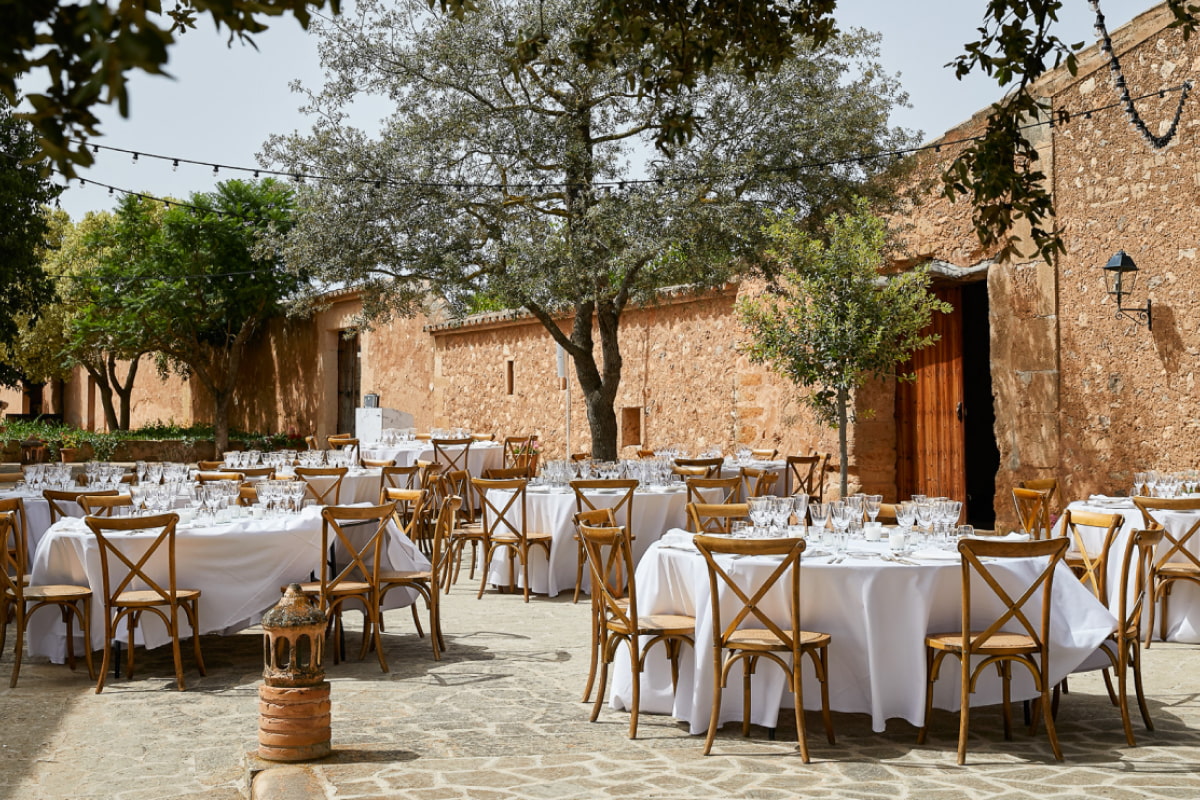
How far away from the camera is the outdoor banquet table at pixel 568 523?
8367 millimetres

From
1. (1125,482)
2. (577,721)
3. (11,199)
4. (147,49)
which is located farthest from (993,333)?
(11,199)

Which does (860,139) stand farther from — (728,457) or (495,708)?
(495,708)

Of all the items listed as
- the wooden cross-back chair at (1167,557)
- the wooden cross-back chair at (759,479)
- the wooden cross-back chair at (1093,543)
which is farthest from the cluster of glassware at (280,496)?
the wooden cross-back chair at (1167,557)

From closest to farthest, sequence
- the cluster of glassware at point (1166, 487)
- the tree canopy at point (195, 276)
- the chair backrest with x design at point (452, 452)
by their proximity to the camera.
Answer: the cluster of glassware at point (1166, 487), the chair backrest with x design at point (452, 452), the tree canopy at point (195, 276)

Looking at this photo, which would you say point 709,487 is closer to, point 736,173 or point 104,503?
point 736,173

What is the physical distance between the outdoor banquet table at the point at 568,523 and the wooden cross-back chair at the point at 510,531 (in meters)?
0.05

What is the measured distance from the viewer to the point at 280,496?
6477mm

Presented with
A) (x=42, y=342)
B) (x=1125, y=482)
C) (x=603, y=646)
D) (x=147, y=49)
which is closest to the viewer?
(x=147, y=49)

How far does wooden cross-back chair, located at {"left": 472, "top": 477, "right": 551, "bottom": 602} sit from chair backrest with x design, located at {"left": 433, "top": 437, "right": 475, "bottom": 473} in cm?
343

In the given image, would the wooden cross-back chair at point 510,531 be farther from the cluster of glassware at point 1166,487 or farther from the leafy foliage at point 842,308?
the cluster of glassware at point 1166,487

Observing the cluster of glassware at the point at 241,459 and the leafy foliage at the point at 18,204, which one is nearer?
the cluster of glassware at the point at 241,459

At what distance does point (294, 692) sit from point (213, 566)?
1.90m

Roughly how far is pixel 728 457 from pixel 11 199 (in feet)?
33.5

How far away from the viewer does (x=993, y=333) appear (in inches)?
435
